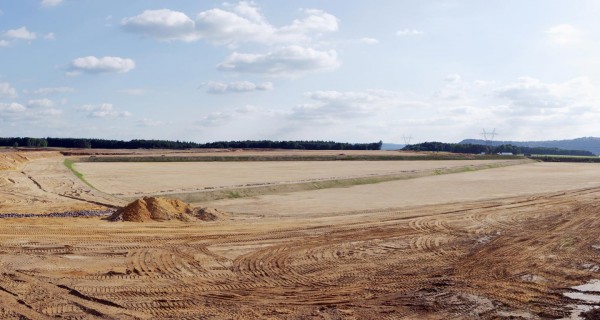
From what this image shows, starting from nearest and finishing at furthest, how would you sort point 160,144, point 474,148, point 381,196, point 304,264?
point 304,264
point 381,196
point 160,144
point 474,148

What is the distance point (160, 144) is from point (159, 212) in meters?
106

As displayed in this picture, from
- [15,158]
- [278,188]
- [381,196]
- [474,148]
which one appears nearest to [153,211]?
[278,188]

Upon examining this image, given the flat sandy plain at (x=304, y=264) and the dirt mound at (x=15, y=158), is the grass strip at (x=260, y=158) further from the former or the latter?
the flat sandy plain at (x=304, y=264)

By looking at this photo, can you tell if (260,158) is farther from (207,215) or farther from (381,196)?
(207,215)

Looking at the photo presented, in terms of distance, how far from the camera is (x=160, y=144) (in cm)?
12488

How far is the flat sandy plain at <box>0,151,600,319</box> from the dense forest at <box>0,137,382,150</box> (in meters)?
99.2

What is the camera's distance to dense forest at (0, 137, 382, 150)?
391 ft

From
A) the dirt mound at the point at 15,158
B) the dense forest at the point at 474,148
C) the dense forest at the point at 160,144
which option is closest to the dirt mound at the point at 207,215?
the dirt mound at the point at 15,158

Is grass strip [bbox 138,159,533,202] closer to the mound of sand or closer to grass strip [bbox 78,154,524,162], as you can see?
the mound of sand

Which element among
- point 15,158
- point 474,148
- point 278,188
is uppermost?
point 474,148

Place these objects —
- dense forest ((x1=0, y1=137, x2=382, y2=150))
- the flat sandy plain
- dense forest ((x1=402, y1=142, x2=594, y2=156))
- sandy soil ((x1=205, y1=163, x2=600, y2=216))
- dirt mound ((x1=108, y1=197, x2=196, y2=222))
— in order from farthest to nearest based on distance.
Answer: dense forest ((x1=402, y1=142, x2=594, y2=156)), dense forest ((x1=0, y1=137, x2=382, y2=150)), sandy soil ((x1=205, y1=163, x2=600, y2=216)), dirt mound ((x1=108, y1=197, x2=196, y2=222)), the flat sandy plain

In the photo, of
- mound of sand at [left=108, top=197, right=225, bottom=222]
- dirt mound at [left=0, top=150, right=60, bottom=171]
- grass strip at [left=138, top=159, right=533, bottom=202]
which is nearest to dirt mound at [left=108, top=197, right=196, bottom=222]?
mound of sand at [left=108, top=197, right=225, bottom=222]

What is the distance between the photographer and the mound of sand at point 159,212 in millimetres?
21000

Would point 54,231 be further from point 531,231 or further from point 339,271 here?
point 531,231
